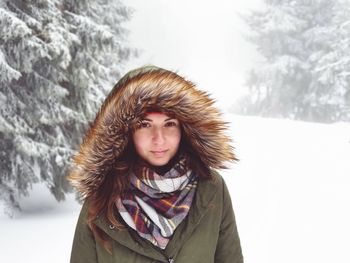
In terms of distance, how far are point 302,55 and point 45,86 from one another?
22.8 meters

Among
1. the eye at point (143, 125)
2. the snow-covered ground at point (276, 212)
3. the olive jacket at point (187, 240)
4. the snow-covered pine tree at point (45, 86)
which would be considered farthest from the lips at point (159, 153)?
the snow-covered pine tree at point (45, 86)

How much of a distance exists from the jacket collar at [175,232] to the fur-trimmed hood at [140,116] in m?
0.19

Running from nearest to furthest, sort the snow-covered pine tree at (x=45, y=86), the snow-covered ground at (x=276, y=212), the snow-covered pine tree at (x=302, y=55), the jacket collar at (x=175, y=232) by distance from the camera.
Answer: the jacket collar at (x=175, y=232) → the snow-covered ground at (x=276, y=212) → the snow-covered pine tree at (x=45, y=86) → the snow-covered pine tree at (x=302, y=55)

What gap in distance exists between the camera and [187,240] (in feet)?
6.43

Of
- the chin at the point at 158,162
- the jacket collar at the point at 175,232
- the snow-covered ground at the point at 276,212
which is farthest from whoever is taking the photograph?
the snow-covered ground at the point at 276,212

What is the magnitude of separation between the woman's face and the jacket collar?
0.78 ft

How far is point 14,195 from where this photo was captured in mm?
7684

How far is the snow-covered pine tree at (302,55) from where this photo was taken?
953 inches

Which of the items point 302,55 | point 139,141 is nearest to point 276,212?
point 139,141

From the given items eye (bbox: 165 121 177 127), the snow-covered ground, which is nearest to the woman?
eye (bbox: 165 121 177 127)

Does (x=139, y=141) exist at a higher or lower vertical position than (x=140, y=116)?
lower

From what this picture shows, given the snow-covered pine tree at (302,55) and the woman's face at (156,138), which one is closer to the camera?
the woman's face at (156,138)

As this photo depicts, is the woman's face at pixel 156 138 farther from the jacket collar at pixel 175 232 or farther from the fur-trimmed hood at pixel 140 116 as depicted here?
the jacket collar at pixel 175 232

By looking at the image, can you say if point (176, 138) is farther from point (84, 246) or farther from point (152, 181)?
point (84, 246)
